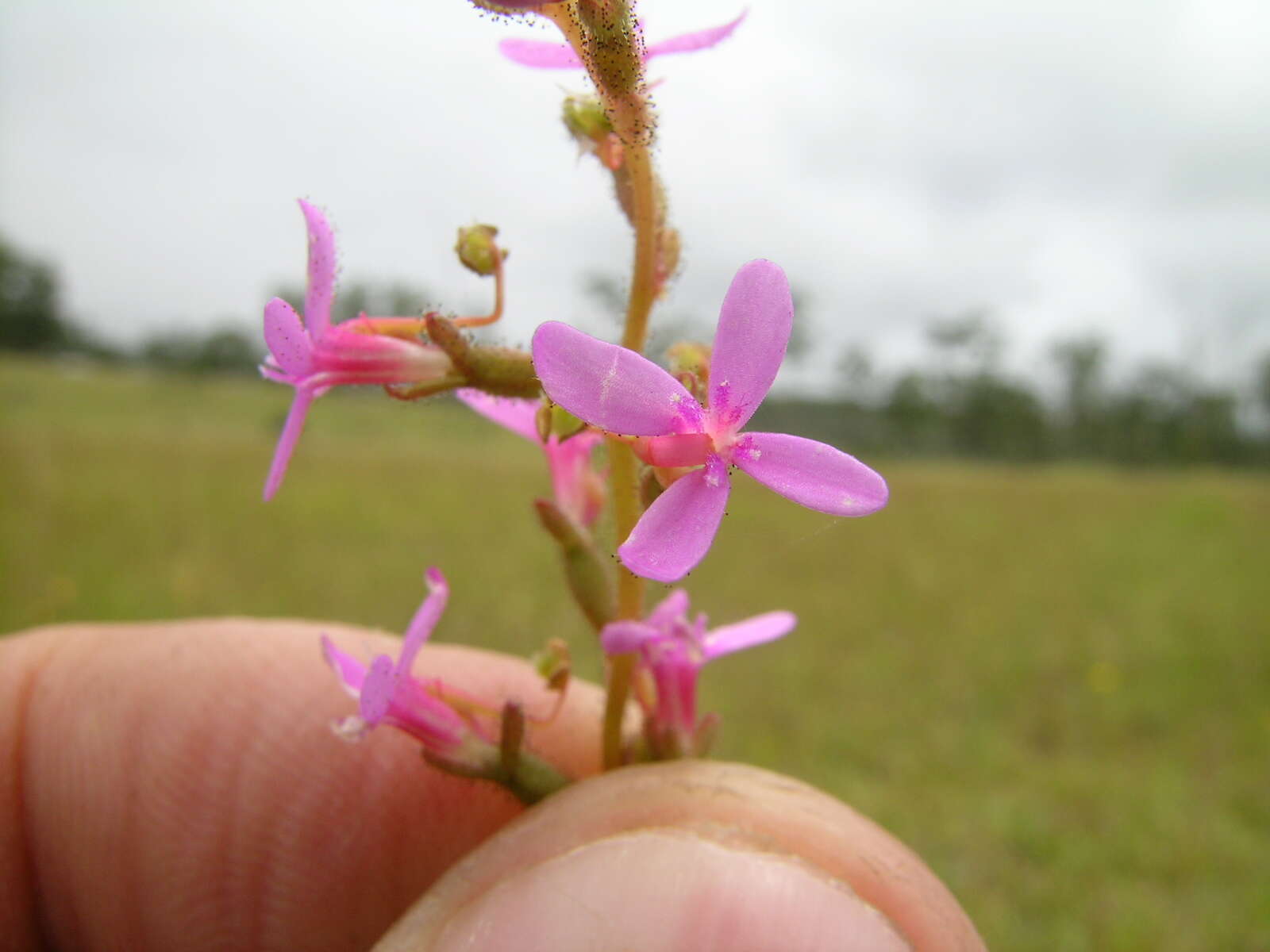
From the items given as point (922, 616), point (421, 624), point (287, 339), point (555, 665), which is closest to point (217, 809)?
point (555, 665)

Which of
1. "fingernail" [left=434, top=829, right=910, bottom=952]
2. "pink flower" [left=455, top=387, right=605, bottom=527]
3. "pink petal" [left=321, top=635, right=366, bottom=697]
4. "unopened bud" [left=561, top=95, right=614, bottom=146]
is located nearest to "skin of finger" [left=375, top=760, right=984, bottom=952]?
"fingernail" [left=434, top=829, right=910, bottom=952]

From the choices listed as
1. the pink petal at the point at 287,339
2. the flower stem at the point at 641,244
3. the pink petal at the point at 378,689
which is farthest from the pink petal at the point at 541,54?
the pink petal at the point at 378,689

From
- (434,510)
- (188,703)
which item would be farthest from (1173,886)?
(434,510)

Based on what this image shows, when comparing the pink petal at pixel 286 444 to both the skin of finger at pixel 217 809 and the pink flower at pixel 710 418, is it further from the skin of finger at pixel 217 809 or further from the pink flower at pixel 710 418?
the skin of finger at pixel 217 809

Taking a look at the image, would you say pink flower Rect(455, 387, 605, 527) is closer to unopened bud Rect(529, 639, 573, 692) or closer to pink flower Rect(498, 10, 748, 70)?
unopened bud Rect(529, 639, 573, 692)

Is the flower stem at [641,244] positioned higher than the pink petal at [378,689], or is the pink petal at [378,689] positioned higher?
the flower stem at [641,244]

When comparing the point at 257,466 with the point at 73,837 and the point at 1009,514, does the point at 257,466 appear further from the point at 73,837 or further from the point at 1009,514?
the point at 73,837
